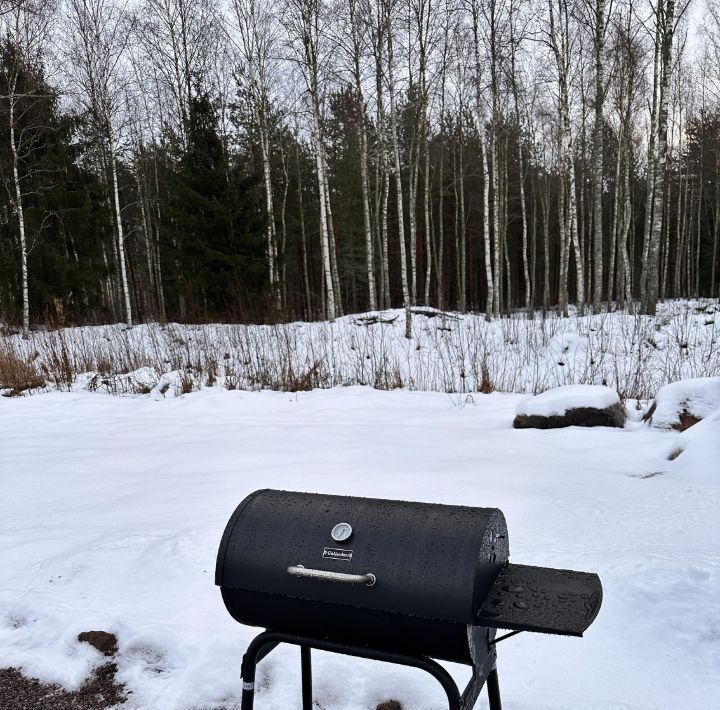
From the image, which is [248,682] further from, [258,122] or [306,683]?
[258,122]

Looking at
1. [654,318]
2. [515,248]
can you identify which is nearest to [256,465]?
[654,318]

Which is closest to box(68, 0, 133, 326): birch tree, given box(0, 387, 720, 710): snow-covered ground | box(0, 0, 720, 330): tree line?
box(0, 0, 720, 330): tree line

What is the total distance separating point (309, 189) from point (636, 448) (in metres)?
25.7

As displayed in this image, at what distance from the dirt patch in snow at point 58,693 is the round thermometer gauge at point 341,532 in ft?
4.84

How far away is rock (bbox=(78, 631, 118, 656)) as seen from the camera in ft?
8.04

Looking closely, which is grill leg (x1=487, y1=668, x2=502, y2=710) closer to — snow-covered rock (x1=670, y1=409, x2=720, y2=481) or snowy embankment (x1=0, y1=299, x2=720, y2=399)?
snow-covered rock (x1=670, y1=409, x2=720, y2=481)

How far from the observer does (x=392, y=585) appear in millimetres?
1320

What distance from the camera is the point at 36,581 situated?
9.71ft

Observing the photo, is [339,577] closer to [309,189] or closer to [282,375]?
[282,375]

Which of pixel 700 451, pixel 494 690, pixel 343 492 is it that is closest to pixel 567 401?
pixel 700 451

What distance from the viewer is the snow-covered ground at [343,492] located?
2188 mm

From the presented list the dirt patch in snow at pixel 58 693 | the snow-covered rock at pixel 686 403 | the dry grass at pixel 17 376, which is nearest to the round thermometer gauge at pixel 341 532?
the dirt patch in snow at pixel 58 693

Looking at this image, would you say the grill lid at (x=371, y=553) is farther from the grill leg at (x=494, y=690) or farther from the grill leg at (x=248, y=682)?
the grill leg at (x=494, y=690)

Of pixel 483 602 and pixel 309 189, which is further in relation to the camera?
pixel 309 189
